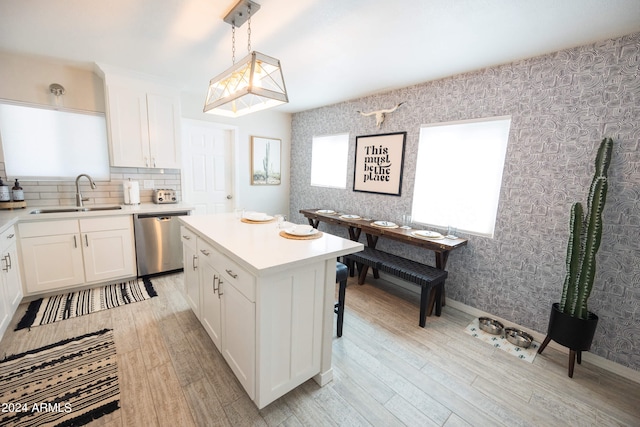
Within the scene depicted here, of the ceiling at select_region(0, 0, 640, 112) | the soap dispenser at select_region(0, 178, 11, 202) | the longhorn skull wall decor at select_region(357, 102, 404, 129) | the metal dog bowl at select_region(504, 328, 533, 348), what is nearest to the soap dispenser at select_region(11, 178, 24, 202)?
the soap dispenser at select_region(0, 178, 11, 202)

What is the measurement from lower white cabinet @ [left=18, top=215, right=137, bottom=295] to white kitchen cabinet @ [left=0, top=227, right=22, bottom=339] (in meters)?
0.12

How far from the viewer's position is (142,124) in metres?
3.18

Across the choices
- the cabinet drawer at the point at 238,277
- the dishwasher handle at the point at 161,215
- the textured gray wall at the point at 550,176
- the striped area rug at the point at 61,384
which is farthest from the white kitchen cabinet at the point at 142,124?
the textured gray wall at the point at 550,176

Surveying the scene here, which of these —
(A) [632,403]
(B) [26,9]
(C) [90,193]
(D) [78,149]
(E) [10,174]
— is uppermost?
(B) [26,9]

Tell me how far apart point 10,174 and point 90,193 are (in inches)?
26.0

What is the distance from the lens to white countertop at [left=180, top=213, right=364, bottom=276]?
139 cm

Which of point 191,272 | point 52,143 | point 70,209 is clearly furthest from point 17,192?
point 191,272

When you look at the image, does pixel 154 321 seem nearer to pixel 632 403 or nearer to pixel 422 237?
pixel 422 237

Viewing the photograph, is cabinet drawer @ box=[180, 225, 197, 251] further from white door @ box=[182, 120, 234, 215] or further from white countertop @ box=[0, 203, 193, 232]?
white door @ box=[182, 120, 234, 215]

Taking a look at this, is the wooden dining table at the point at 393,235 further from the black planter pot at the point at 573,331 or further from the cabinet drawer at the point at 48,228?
the cabinet drawer at the point at 48,228

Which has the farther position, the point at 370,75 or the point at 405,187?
the point at 405,187

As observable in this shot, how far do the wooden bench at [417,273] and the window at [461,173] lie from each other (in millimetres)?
574

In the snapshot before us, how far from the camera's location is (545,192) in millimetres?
2227

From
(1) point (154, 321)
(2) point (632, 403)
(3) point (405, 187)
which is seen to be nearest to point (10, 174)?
(1) point (154, 321)
